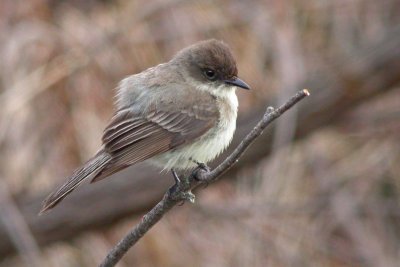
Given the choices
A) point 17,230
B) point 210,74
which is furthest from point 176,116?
point 17,230

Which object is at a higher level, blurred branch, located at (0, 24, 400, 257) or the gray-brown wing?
the gray-brown wing

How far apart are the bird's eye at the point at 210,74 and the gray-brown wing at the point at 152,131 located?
25 centimetres

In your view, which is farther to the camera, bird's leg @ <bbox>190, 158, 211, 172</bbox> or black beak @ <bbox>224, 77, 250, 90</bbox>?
black beak @ <bbox>224, 77, 250, 90</bbox>

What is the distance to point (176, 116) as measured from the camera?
399 cm

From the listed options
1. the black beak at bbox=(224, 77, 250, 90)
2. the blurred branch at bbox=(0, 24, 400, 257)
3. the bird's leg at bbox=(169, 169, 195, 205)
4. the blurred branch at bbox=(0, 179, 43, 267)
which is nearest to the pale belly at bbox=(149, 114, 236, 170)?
the black beak at bbox=(224, 77, 250, 90)

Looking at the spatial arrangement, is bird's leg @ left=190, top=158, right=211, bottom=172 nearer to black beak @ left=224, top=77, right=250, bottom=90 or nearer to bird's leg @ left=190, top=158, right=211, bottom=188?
bird's leg @ left=190, top=158, right=211, bottom=188

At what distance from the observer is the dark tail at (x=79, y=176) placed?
3.35 meters

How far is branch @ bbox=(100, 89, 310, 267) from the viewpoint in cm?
262

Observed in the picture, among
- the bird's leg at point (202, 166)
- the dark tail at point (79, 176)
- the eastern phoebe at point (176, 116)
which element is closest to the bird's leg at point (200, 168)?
the bird's leg at point (202, 166)

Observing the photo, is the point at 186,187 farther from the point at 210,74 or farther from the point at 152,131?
the point at 210,74

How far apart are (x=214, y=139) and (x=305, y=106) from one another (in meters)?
2.29

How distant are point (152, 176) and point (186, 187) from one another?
116 inches

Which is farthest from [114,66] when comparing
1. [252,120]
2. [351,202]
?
[351,202]

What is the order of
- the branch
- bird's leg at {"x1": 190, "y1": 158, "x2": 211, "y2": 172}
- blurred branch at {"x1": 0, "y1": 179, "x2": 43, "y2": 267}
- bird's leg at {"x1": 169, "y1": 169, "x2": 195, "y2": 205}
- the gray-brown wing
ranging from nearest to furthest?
the branch
bird's leg at {"x1": 169, "y1": 169, "x2": 195, "y2": 205}
bird's leg at {"x1": 190, "y1": 158, "x2": 211, "y2": 172}
the gray-brown wing
blurred branch at {"x1": 0, "y1": 179, "x2": 43, "y2": 267}
